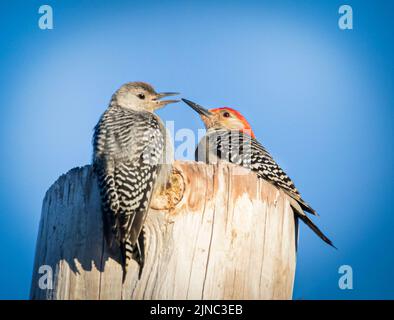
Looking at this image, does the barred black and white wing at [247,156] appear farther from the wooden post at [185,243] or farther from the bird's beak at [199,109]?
the wooden post at [185,243]

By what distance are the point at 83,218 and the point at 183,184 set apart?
2.66 feet

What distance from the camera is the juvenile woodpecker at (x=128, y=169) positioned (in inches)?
162

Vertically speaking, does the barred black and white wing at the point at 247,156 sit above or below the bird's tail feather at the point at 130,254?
above

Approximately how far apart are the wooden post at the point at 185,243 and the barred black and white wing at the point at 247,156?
1.41 m

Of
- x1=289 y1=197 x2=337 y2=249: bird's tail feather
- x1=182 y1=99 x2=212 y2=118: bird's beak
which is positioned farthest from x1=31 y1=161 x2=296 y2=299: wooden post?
x1=182 y1=99 x2=212 y2=118: bird's beak

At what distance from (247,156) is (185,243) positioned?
115 inches

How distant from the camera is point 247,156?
6.70 metres

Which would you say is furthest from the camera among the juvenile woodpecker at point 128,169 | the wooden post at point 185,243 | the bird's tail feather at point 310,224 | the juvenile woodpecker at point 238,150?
the juvenile woodpecker at point 238,150

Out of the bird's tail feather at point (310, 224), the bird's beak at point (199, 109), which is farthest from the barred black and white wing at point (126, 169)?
the bird's beak at point (199, 109)

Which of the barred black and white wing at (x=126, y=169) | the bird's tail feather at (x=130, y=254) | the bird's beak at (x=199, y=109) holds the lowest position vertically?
the bird's tail feather at (x=130, y=254)

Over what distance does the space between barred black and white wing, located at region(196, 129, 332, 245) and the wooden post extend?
1.41 meters

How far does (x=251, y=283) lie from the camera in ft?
13.2

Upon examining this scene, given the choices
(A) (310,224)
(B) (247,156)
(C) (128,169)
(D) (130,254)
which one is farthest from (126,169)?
(B) (247,156)

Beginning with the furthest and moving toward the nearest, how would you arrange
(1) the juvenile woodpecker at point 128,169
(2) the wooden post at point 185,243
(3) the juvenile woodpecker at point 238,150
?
(3) the juvenile woodpecker at point 238,150 < (1) the juvenile woodpecker at point 128,169 < (2) the wooden post at point 185,243
